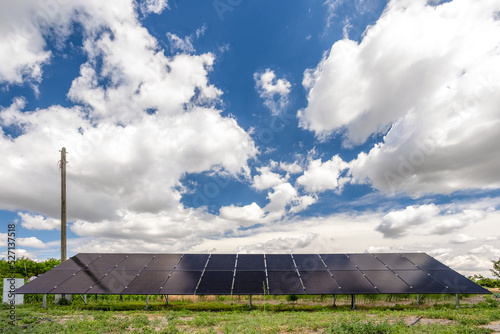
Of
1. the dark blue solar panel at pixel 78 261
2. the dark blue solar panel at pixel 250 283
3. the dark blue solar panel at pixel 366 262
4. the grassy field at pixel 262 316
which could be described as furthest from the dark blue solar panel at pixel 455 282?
the dark blue solar panel at pixel 78 261

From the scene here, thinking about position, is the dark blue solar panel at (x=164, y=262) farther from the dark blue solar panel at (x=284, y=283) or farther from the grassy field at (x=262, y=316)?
the dark blue solar panel at (x=284, y=283)

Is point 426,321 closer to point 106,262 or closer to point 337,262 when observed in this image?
point 337,262

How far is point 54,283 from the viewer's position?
17.6m

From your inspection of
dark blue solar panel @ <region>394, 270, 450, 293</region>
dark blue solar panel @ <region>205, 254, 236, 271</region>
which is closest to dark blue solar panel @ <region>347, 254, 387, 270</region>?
dark blue solar panel @ <region>394, 270, 450, 293</region>

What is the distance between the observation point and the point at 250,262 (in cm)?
1972

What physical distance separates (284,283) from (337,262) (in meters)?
4.64

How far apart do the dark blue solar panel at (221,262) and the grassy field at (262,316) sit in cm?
181

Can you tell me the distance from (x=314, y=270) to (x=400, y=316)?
5562 millimetres

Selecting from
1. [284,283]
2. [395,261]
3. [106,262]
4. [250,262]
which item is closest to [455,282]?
[395,261]

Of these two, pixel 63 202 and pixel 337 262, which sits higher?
pixel 63 202

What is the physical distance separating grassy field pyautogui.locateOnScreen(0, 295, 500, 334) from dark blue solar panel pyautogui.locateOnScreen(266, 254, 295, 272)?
1774 mm

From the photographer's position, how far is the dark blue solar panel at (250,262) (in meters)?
18.8

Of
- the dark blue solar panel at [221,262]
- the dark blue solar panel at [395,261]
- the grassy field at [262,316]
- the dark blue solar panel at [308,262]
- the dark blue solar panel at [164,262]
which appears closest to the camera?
the grassy field at [262,316]

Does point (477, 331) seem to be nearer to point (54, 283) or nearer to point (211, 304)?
point (211, 304)
